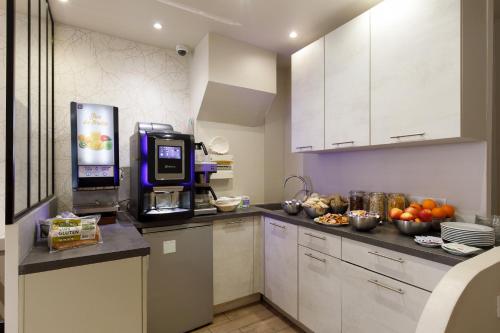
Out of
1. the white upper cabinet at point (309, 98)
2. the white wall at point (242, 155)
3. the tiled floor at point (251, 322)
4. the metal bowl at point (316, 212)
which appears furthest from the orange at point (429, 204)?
the white wall at point (242, 155)

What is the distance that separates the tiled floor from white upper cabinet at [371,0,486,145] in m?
1.63

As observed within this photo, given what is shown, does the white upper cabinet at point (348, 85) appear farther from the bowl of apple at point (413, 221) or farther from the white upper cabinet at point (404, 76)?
the bowl of apple at point (413, 221)

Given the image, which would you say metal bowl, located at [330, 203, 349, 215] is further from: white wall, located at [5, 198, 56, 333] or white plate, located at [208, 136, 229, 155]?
white wall, located at [5, 198, 56, 333]

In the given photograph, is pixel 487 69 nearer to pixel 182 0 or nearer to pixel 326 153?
pixel 326 153

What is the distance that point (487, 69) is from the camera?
1.54m

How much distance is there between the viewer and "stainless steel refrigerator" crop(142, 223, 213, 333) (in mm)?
1914

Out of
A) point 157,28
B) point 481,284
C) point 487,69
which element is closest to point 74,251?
point 481,284

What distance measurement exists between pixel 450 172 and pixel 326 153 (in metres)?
1.07

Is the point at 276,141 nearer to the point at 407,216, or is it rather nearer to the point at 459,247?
the point at 407,216

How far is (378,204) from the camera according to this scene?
78.5 inches

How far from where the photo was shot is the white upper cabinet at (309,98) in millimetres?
2215

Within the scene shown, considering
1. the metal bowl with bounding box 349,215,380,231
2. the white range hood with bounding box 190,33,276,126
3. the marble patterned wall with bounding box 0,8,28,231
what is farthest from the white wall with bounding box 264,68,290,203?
the marble patterned wall with bounding box 0,8,28,231

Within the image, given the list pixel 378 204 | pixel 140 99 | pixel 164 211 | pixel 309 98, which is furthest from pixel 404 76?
pixel 140 99

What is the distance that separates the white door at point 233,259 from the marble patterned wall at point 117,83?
1.03m
